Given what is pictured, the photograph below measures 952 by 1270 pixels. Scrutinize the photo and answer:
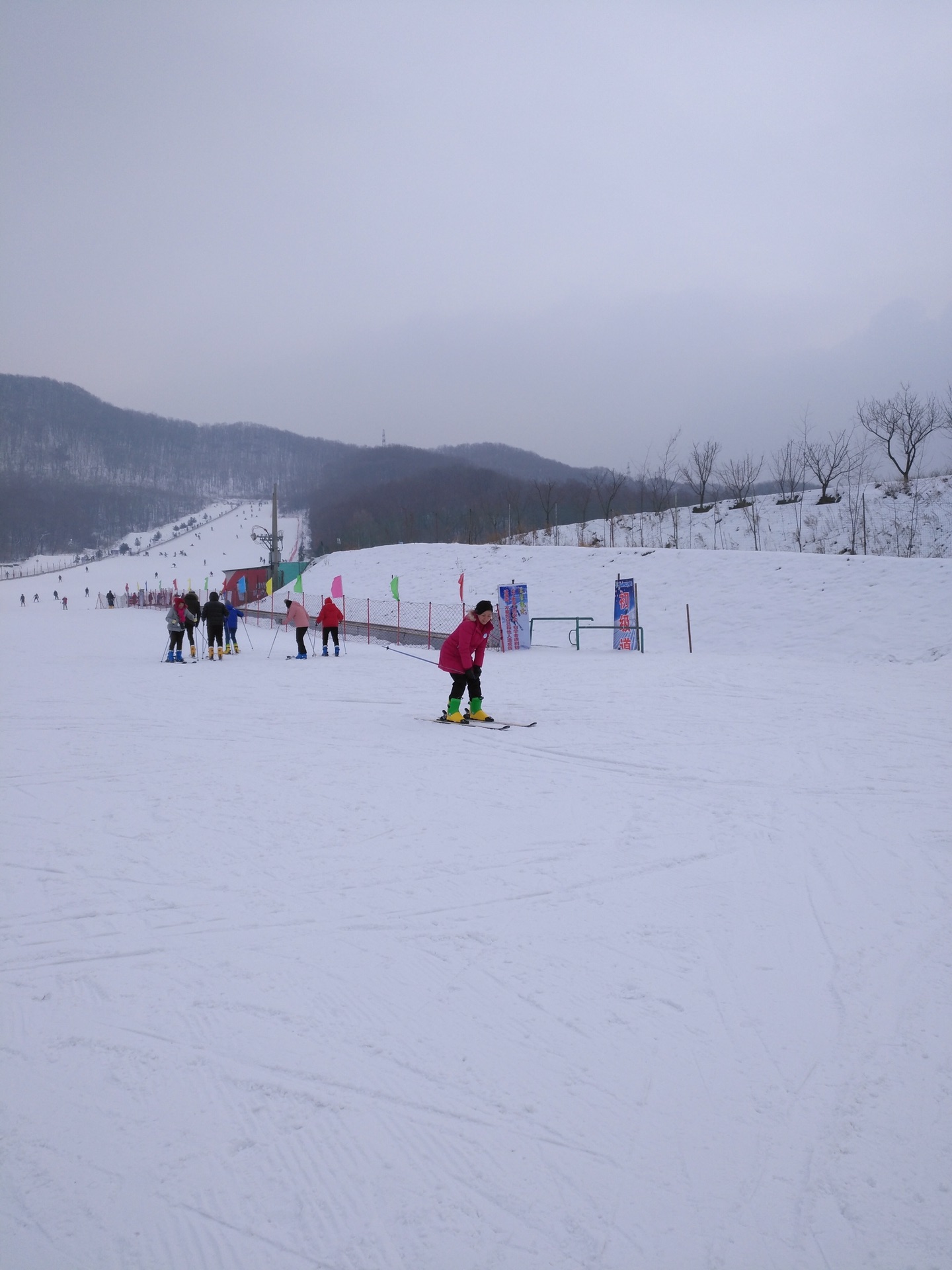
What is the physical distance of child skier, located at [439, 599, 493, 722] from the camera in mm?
9656

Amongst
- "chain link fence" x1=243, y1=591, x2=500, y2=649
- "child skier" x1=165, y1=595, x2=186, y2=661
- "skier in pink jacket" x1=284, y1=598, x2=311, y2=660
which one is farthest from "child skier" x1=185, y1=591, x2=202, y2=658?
"chain link fence" x1=243, y1=591, x2=500, y2=649

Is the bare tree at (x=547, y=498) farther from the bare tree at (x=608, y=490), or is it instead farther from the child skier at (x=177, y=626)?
the child skier at (x=177, y=626)

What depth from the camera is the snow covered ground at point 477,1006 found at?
2.25 meters

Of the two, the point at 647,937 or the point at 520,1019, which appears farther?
the point at 647,937

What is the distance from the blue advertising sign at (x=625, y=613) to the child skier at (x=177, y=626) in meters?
10.8

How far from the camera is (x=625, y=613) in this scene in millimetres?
20094

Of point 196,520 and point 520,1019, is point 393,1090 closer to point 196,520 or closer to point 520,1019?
point 520,1019

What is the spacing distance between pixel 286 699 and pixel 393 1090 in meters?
9.33

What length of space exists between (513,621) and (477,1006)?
671 inches

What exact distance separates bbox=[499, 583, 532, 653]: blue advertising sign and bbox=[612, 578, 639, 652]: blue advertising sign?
2.43 metres

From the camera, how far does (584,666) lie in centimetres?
1627

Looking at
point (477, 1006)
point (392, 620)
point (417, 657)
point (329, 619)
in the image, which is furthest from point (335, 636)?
point (477, 1006)

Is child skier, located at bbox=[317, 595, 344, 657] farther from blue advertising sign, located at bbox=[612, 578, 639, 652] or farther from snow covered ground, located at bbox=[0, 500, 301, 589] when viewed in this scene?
snow covered ground, located at bbox=[0, 500, 301, 589]

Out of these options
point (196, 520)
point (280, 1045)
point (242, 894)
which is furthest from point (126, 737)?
point (196, 520)
